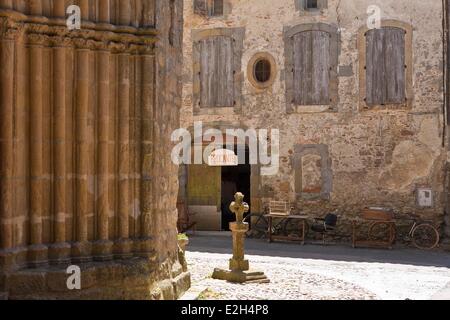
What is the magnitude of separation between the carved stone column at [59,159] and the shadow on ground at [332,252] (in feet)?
22.0

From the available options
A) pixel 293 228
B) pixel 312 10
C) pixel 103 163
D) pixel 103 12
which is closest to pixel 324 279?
pixel 103 163

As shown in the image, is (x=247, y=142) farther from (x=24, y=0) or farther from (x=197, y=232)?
(x=24, y=0)

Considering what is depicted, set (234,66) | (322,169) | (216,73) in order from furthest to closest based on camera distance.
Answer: (216,73)
(234,66)
(322,169)

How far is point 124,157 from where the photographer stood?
5660 millimetres

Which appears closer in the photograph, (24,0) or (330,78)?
(24,0)

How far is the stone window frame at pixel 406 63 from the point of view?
13.3 m

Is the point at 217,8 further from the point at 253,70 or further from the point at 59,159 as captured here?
the point at 59,159

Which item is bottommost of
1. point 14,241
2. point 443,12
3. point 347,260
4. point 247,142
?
point 347,260

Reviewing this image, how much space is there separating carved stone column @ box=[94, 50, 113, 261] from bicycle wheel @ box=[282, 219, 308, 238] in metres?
8.86

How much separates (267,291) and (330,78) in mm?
7965

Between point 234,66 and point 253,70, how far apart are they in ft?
1.78

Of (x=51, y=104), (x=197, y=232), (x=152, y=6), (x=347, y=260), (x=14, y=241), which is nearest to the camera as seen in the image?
(x=14, y=241)

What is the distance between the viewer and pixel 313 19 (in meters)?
14.1
